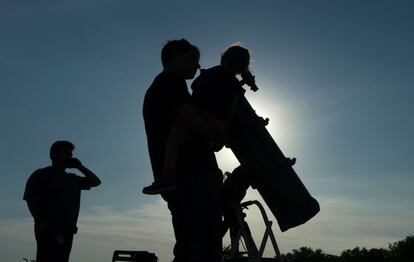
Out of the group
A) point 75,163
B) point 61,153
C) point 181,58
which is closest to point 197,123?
point 181,58

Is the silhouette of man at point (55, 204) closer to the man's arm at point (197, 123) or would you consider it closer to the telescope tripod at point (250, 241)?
the telescope tripod at point (250, 241)

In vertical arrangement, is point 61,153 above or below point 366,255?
below

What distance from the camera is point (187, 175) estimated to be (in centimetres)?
323

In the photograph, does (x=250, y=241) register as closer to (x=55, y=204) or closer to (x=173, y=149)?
(x=173, y=149)

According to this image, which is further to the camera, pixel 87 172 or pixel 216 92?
pixel 87 172

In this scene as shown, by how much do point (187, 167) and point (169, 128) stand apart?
0.35 m

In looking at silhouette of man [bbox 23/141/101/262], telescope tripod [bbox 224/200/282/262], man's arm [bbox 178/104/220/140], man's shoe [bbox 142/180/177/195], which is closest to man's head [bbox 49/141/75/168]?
silhouette of man [bbox 23/141/101/262]

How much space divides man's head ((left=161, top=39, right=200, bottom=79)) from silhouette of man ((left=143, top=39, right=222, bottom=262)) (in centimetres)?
2

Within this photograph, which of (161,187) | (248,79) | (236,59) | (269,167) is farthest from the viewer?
(248,79)

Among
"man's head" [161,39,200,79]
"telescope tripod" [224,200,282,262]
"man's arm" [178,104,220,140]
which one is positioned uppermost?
"man's head" [161,39,200,79]

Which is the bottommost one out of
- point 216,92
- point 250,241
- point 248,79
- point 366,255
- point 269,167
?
point 250,241

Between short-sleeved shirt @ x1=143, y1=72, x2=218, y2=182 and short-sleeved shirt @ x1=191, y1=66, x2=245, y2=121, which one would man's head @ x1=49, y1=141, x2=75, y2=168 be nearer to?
short-sleeved shirt @ x1=143, y1=72, x2=218, y2=182

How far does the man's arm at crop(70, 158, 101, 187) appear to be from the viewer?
7.36 metres

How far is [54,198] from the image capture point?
6328 mm
